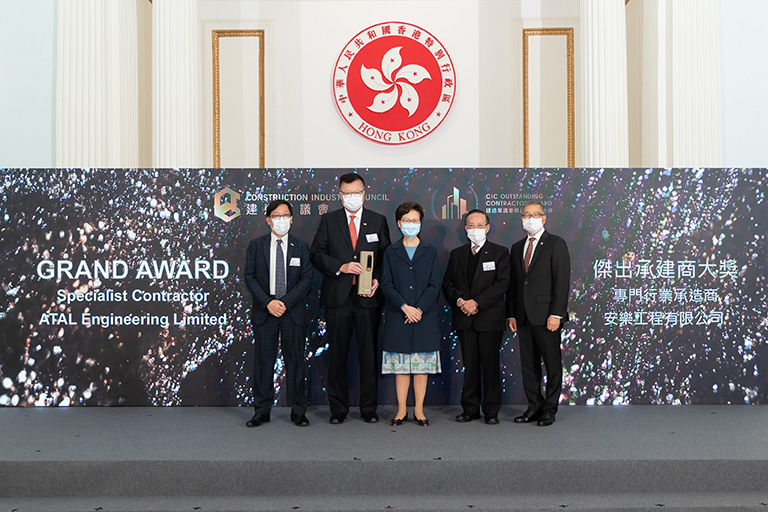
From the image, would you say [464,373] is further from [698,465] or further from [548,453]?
[698,465]

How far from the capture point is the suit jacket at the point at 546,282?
14.4 feet

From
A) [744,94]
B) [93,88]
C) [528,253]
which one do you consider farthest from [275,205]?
[744,94]

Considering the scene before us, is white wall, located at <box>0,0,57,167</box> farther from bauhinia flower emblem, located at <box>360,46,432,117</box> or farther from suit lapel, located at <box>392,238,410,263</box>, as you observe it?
suit lapel, located at <box>392,238,410,263</box>

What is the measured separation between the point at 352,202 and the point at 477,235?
2.76 feet

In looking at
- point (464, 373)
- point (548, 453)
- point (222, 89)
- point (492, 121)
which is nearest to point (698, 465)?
point (548, 453)

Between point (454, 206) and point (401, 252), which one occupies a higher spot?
point (454, 206)

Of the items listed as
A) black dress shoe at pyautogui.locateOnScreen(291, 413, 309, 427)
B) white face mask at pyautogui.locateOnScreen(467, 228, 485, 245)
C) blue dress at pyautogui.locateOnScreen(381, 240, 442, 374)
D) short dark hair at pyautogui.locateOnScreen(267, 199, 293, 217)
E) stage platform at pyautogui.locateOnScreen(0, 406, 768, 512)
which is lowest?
stage platform at pyautogui.locateOnScreen(0, 406, 768, 512)

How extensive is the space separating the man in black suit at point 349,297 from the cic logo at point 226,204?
30.1 inches

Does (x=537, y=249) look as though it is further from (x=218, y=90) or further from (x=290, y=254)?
(x=218, y=90)

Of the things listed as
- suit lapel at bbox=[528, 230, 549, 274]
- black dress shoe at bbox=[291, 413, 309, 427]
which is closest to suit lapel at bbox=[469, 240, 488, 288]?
suit lapel at bbox=[528, 230, 549, 274]

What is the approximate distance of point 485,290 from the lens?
14.5ft

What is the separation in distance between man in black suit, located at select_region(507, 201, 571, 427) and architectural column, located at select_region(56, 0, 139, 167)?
15.1ft

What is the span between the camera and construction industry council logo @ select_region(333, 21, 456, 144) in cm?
822

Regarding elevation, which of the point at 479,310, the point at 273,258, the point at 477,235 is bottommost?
the point at 479,310
